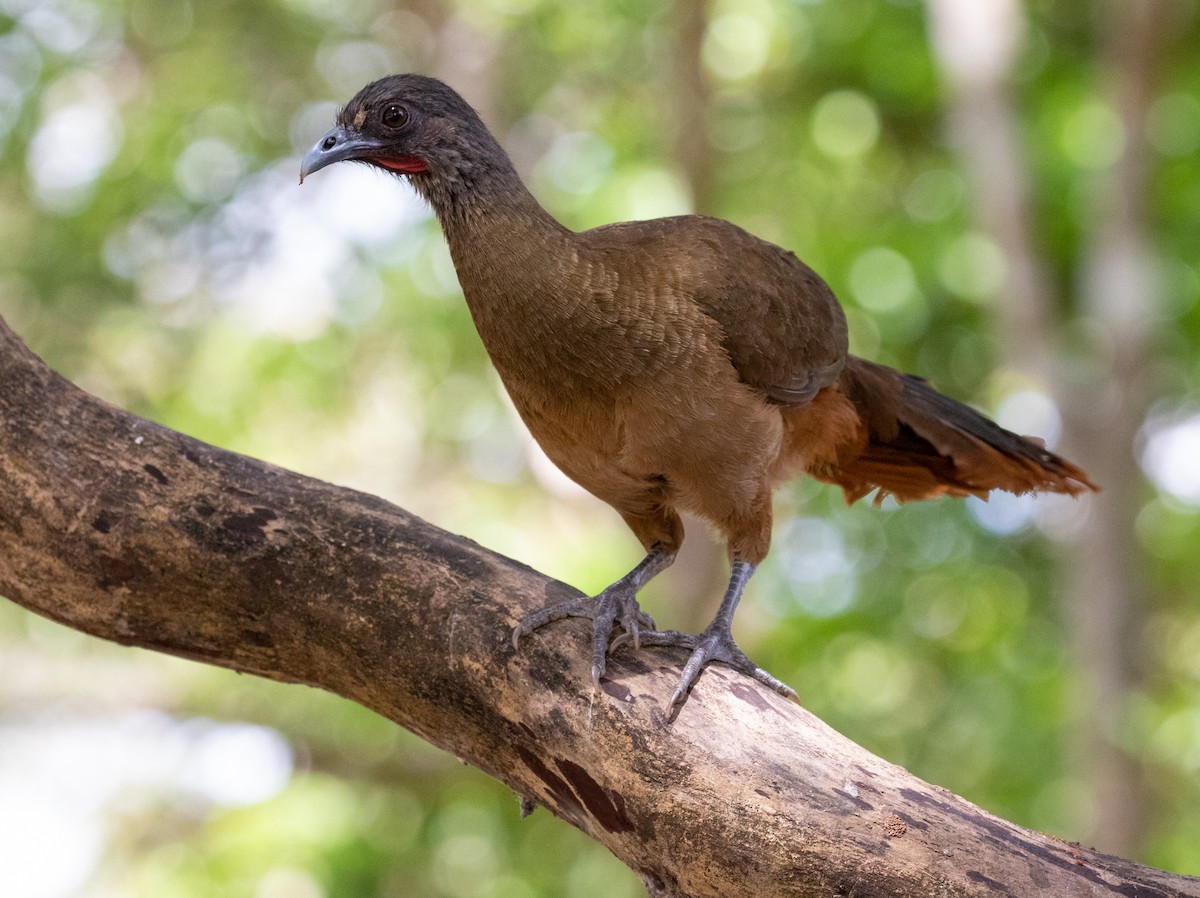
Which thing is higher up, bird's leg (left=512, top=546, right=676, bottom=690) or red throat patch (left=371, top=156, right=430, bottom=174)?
red throat patch (left=371, top=156, right=430, bottom=174)

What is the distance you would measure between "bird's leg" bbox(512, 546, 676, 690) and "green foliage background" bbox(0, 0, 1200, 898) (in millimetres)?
4178

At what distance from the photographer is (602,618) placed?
3037 mm

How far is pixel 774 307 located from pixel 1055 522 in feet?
20.6

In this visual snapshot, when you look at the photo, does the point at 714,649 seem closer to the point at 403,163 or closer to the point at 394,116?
the point at 403,163

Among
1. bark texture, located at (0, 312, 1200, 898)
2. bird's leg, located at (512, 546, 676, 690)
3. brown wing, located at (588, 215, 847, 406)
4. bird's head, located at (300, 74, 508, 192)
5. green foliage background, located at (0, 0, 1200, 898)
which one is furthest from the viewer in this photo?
green foliage background, located at (0, 0, 1200, 898)

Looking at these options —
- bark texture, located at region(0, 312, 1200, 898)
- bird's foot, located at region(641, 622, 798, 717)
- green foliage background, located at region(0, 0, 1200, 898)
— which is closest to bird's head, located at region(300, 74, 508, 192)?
bark texture, located at region(0, 312, 1200, 898)

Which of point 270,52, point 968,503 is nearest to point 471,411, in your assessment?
point 270,52

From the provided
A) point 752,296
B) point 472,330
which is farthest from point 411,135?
point 472,330

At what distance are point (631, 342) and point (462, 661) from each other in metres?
0.89

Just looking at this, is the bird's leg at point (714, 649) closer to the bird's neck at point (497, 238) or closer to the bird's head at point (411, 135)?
the bird's neck at point (497, 238)

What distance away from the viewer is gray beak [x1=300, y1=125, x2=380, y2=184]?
321cm

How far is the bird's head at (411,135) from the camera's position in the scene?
3.15m

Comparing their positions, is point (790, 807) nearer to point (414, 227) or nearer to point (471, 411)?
point (414, 227)

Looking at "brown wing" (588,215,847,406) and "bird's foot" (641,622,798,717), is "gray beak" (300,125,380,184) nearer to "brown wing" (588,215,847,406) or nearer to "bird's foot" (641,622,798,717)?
"brown wing" (588,215,847,406)
